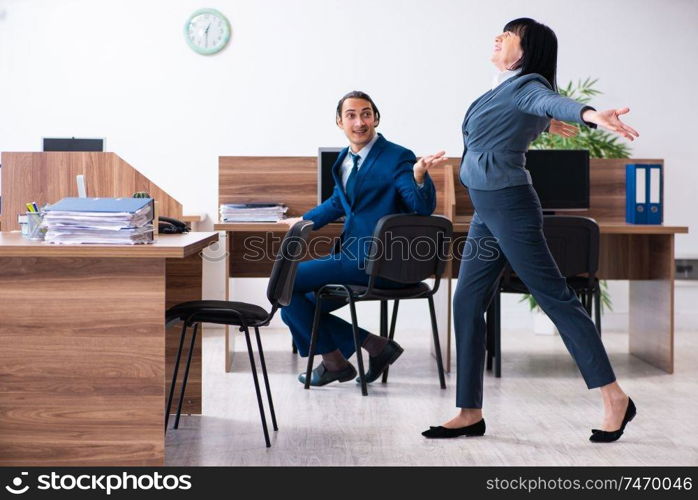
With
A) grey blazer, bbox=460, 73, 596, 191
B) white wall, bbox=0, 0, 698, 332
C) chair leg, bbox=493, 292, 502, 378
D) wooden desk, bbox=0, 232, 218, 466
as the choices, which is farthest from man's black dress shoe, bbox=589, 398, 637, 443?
white wall, bbox=0, 0, 698, 332

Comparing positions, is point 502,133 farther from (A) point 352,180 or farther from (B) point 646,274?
(B) point 646,274

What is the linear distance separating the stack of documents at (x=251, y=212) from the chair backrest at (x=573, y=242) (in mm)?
1322

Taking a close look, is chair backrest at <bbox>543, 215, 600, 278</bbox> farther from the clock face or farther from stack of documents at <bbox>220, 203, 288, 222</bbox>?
the clock face

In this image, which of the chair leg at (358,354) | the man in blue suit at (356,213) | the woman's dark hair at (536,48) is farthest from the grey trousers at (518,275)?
the man in blue suit at (356,213)

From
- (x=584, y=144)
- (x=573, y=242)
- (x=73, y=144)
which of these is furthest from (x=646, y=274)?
(x=73, y=144)

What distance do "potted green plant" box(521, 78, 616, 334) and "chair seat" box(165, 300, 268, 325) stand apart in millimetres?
3044

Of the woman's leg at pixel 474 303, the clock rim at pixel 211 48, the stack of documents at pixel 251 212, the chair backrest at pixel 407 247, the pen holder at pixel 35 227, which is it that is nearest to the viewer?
the pen holder at pixel 35 227

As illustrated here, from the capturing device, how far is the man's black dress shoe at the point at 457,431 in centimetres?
290

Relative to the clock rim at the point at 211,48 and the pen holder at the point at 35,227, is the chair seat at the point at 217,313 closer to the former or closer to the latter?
the pen holder at the point at 35,227

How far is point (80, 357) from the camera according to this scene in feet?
7.43

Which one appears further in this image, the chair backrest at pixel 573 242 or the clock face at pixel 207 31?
the clock face at pixel 207 31
